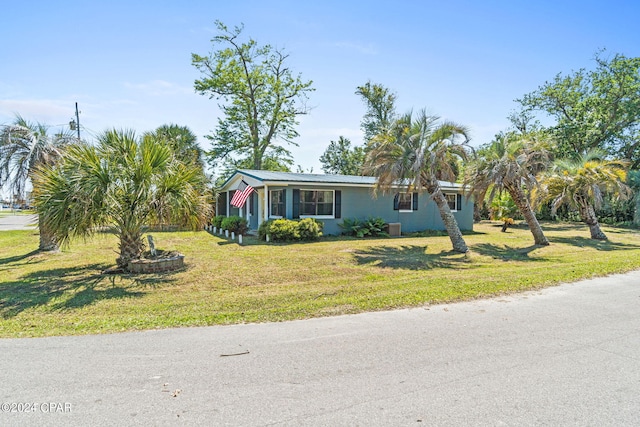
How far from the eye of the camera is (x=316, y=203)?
53.5ft

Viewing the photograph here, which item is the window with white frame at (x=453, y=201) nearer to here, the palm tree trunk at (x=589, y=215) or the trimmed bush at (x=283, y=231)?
the palm tree trunk at (x=589, y=215)

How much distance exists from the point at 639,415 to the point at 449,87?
15167 millimetres

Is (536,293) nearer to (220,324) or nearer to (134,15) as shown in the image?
(220,324)

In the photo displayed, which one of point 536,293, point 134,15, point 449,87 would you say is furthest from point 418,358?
point 449,87

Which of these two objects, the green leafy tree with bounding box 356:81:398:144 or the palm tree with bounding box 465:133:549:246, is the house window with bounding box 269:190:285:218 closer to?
the palm tree with bounding box 465:133:549:246

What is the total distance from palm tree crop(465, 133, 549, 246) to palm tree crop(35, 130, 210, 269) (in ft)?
31.5

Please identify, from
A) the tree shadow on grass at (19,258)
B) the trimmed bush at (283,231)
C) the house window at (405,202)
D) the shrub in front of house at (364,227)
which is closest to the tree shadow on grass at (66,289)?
the tree shadow on grass at (19,258)

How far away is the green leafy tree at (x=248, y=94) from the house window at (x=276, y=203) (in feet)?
50.3

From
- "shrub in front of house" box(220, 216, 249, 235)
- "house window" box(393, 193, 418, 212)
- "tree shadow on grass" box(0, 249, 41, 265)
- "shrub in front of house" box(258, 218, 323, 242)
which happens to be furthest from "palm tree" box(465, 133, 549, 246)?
"tree shadow on grass" box(0, 249, 41, 265)

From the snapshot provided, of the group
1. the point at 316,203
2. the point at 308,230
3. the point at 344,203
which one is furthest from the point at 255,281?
the point at 344,203

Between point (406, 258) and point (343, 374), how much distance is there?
313 inches

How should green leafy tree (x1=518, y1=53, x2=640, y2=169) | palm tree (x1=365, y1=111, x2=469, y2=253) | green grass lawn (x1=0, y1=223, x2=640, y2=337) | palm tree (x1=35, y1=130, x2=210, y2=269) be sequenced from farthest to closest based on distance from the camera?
green leafy tree (x1=518, y1=53, x2=640, y2=169) < palm tree (x1=365, y1=111, x2=469, y2=253) < palm tree (x1=35, y1=130, x2=210, y2=269) < green grass lawn (x1=0, y1=223, x2=640, y2=337)

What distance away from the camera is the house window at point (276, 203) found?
1597cm

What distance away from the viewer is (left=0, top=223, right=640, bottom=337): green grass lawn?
17.7 ft
